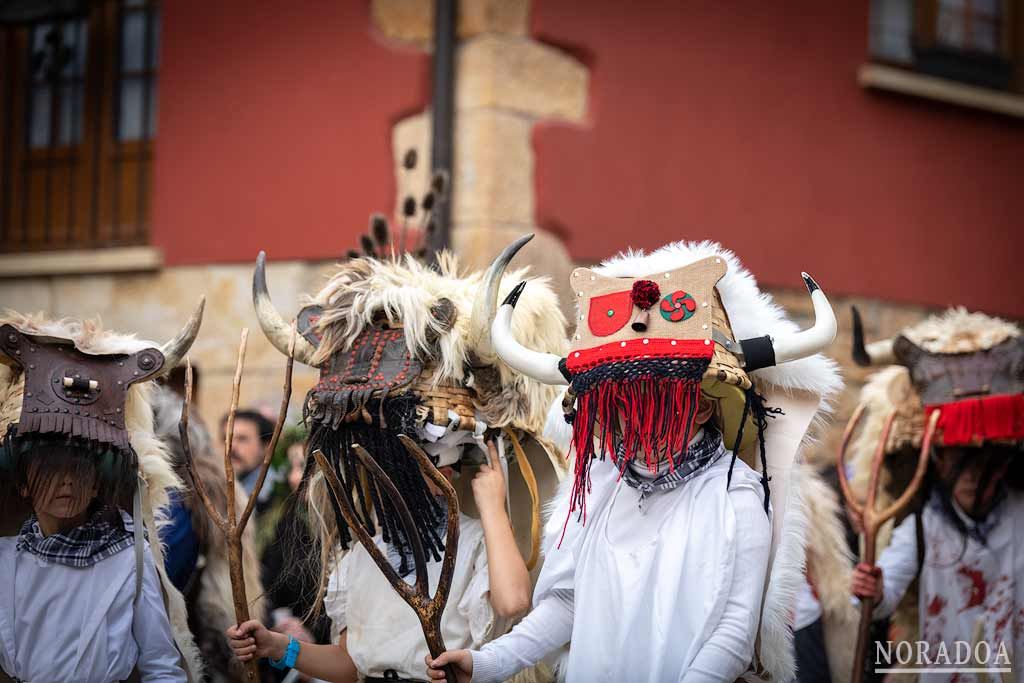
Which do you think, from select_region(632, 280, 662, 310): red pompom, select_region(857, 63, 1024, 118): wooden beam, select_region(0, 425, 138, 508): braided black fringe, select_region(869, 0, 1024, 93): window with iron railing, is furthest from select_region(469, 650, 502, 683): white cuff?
select_region(869, 0, 1024, 93): window with iron railing

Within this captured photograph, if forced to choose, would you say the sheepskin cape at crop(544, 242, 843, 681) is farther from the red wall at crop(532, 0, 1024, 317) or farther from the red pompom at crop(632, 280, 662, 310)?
the red wall at crop(532, 0, 1024, 317)

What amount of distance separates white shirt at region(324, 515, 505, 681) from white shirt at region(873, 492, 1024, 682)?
1.75 metres

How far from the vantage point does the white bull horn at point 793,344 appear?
3.28 metres

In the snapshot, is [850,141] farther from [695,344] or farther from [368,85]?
[695,344]

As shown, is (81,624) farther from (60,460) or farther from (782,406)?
(782,406)

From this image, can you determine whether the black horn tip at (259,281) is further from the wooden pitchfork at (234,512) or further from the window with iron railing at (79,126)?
the window with iron railing at (79,126)

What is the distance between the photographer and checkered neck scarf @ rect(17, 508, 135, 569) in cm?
390

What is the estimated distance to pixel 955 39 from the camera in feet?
27.0

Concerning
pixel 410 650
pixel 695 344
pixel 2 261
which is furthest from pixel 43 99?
pixel 695 344

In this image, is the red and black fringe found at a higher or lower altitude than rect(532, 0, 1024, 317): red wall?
lower

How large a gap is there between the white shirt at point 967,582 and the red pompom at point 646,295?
78.8 inches

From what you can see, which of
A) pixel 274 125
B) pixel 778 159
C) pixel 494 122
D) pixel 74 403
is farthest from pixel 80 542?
pixel 778 159

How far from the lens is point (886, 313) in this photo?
25.2 ft

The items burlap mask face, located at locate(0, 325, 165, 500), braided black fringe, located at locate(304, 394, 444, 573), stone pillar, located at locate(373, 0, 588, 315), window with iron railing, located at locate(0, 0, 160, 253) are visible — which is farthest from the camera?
window with iron railing, located at locate(0, 0, 160, 253)
